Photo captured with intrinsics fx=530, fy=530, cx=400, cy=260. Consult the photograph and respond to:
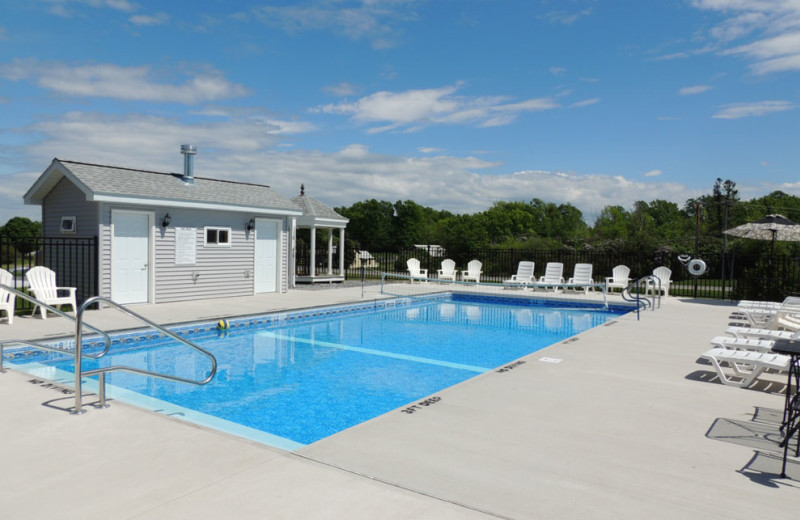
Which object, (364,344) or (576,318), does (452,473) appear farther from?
(576,318)

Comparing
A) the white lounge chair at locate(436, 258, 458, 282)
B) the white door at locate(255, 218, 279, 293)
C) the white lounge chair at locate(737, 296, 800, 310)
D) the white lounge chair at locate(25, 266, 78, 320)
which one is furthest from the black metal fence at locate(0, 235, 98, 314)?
the white lounge chair at locate(737, 296, 800, 310)

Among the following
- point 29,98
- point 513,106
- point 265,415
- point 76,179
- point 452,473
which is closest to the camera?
point 452,473

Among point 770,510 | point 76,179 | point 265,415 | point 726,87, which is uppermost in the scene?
point 726,87

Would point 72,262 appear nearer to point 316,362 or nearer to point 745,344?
point 316,362

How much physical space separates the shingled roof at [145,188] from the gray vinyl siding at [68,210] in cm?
22

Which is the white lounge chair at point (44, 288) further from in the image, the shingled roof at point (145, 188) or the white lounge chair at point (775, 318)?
the white lounge chair at point (775, 318)

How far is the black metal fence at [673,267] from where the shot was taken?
14.9 m

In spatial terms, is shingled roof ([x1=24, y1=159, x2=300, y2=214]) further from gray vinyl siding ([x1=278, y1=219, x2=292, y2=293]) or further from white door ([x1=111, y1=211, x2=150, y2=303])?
gray vinyl siding ([x1=278, y1=219, x2=292, y2=293])

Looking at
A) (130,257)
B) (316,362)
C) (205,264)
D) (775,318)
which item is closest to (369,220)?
(205,264)

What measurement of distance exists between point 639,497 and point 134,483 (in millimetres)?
3018

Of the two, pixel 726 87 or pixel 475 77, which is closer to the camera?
pixel 726 87

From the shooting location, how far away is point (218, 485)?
10.4 feet

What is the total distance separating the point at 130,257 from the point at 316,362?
20.1ft

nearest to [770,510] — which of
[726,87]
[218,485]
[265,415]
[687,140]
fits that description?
[218,485]
